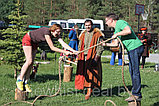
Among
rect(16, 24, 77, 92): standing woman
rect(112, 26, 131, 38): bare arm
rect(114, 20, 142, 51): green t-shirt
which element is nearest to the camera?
rect(112, 26, 131, 38): bare arm

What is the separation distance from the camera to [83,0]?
141 ft

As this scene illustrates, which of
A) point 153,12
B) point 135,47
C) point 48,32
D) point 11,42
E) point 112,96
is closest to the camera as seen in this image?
point 135,47

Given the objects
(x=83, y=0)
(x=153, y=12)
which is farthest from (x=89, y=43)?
(x=83, y=0)

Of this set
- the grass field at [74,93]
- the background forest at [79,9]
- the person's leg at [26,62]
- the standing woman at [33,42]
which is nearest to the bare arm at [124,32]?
the standing woman at [33,42]

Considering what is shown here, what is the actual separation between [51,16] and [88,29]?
126ft

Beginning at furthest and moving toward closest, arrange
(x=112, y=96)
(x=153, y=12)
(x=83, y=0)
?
1. (x=83, y=0)
2. (x=153, y=12)
3. (x=112, y=96)

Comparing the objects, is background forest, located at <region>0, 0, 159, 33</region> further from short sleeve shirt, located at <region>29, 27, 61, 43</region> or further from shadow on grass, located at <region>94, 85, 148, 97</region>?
short sleeve shirt, located at <region>29, 27, 61, 43</region>

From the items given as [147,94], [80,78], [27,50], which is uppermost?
[27,50]

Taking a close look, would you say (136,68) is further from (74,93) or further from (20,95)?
(20,95)

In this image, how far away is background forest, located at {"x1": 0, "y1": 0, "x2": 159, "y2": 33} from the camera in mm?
39463

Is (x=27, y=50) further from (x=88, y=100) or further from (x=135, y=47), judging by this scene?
(x=135, y=47)

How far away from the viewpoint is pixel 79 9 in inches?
1657

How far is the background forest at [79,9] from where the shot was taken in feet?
129

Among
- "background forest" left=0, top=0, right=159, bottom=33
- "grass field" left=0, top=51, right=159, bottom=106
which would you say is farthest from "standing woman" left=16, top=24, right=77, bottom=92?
"background forest" left=0, top=0, right=159, bottom=33
